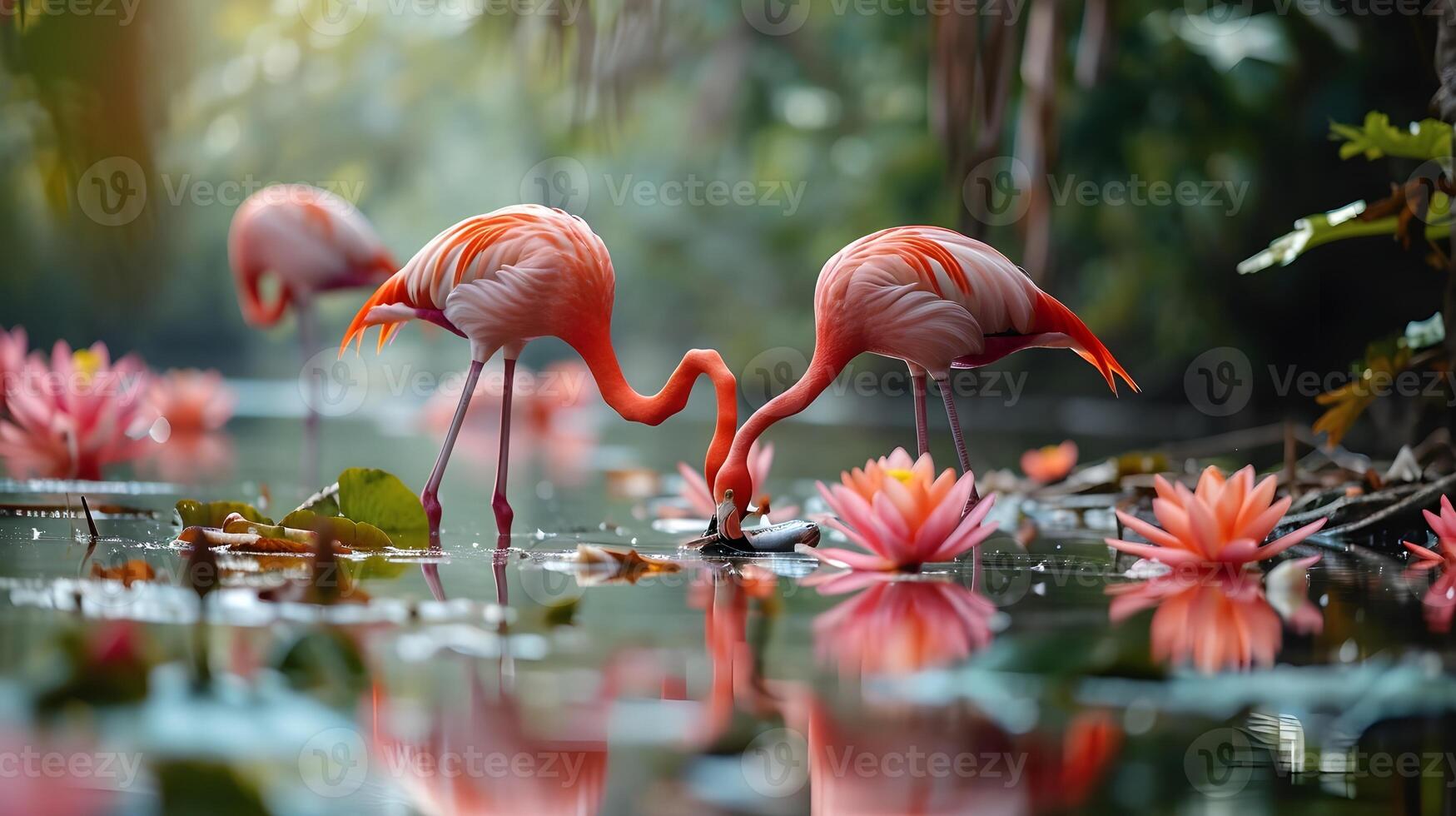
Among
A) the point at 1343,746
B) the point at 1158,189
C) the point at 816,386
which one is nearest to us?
the point at 1343,746

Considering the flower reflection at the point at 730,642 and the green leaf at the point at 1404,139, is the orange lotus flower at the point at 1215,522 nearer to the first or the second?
the flower reflection at the point at 730,642

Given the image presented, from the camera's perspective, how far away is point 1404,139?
8.14 feet

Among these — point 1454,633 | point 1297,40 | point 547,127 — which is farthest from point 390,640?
point 547,127

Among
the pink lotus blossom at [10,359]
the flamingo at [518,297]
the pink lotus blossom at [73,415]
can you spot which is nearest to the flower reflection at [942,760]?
the flamingo at [518,297]

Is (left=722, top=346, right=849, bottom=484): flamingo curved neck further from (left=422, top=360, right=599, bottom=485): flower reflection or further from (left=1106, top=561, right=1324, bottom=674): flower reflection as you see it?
(left=422, top=360, right=599, bottom=485): flower reflection

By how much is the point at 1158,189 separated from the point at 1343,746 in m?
6.51

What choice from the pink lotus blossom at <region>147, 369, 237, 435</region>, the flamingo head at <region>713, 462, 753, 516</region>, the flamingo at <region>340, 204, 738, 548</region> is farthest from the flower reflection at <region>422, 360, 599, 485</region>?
the flamingo head at <region>713, 462, 753, 516</region>

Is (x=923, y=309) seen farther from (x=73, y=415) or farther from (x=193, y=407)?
(x=193, y=407)

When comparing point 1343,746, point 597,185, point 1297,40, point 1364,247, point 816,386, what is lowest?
point 1343,746

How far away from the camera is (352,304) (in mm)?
17094

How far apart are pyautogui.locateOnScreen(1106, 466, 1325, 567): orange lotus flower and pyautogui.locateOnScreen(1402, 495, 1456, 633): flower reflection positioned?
0.63 feet

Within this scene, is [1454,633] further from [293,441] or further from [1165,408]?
[1165,408]

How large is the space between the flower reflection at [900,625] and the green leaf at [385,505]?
34.2 inches

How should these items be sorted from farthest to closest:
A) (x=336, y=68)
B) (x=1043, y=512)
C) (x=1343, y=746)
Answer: (x=336, y=68), (x=1043, y=512), (x=1343, y=746)
